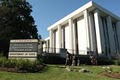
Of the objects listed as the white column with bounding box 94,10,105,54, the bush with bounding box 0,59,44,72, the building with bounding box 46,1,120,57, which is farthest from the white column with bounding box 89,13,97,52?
the bush with bounding box 0,59,44,72

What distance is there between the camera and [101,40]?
42094 millimetres

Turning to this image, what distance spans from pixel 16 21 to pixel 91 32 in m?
17.6

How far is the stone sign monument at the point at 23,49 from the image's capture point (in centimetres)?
2127

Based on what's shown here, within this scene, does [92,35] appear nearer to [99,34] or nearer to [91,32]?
[91,32]

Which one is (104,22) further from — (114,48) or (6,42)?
(6,42)

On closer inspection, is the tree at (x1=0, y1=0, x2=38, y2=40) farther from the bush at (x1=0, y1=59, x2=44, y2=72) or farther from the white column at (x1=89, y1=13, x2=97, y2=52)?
the bush at (x1=0, y1=59, x2=44, y2=72)

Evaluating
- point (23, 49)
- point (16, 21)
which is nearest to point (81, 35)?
point (16, 21)

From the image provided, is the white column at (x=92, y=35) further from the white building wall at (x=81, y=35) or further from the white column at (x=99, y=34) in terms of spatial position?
the white building wall at (x=81, y=35)

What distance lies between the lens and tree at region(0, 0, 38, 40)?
112 feet

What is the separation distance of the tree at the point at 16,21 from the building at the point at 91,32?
824 centimetres

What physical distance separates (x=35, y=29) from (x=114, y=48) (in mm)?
21640

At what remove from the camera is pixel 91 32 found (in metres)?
42.9

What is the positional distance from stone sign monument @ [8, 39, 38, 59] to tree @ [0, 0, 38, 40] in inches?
484

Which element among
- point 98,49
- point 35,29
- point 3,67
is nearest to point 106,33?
point 98,49
